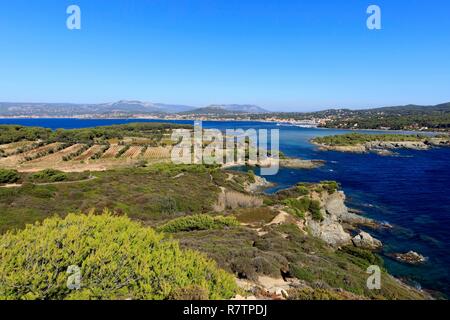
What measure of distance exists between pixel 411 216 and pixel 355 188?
16.5 m

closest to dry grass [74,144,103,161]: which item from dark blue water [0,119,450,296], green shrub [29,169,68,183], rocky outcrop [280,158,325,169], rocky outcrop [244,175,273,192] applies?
green shrub [29,169,68,183]

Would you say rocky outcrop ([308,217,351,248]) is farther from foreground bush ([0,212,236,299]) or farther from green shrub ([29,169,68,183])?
green shrub ([29,169,68,183])

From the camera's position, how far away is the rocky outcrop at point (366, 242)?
98.3 feet

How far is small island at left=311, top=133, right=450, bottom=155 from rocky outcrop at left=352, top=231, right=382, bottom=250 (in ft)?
263

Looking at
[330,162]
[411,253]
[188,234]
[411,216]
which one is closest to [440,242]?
[411,253]

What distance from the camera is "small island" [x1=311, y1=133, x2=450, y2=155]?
10869cm

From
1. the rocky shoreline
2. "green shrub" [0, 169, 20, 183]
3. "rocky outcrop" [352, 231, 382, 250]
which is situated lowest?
"rocky outcrop" [352, 231, 382, 250]

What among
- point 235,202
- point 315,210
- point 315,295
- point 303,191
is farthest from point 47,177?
point 315,295

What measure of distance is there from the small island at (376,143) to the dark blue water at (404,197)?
12555 millimetres

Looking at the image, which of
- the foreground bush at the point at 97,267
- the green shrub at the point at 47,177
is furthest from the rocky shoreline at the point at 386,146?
the foreground bush at the point at 97,267

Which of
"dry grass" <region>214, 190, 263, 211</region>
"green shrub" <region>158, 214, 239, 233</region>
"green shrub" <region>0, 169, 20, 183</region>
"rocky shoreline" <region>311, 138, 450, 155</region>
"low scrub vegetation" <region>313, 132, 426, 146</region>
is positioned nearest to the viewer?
"green shrub" <region>158, 214, 239, 233</region>

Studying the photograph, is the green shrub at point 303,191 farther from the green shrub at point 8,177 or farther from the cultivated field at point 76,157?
the cultivated field at point 76,157
